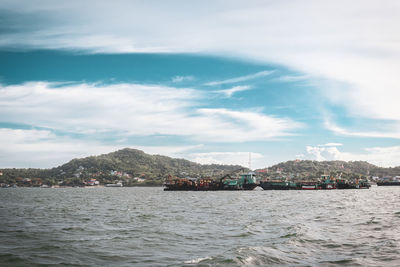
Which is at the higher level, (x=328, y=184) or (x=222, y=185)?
(x=328, y=184)

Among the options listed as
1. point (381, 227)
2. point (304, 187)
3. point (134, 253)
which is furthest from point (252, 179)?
point (134, 253)

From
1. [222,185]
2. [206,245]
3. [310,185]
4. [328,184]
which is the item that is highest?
[206,245]

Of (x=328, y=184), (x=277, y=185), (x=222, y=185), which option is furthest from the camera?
(x=328, y=184)

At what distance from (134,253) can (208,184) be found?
145m

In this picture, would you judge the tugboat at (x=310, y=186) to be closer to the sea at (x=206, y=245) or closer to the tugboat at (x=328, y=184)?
the tugboat at (x=328, y=184)

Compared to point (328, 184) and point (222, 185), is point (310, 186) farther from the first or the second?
point (222, 185)

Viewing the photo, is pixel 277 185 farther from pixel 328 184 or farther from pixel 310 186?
pixel 328 184

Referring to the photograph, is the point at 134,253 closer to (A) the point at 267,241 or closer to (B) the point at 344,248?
(A) the point at 267,241

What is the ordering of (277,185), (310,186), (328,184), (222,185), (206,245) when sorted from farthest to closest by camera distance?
(310,186), (328,184), (277,185), (222,185), (206,245)

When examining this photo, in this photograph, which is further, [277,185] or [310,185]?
[310,185]

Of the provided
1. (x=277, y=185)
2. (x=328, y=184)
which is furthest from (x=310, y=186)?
(x=277, y=185)

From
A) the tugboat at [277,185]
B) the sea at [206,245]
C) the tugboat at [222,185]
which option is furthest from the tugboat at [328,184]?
the sea at [206,245]

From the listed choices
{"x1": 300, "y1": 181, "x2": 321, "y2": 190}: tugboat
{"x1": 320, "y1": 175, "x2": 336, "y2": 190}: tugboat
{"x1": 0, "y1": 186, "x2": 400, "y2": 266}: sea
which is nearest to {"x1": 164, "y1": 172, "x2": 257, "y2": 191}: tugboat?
{"x1": 300, "y1": 181, "x2": 321, "y2": 190}: tugboat

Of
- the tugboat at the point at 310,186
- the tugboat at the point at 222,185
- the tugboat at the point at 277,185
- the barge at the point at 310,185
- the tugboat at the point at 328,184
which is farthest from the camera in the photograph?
the tugboat at the point at 328,184
